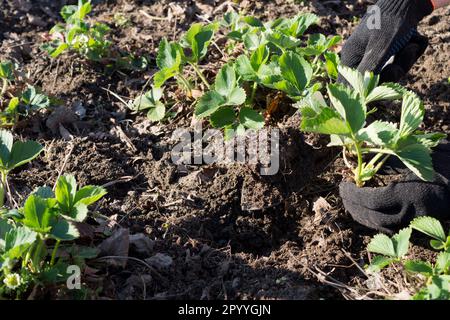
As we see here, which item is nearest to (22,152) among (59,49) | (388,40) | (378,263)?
(59,49)

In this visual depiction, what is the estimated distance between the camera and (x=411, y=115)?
2.07 metres

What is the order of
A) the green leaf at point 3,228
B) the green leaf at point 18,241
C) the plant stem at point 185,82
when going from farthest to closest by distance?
the plant stem at point 185,82 < the green leaf at point 3,228 < the green leaf at point 18,241

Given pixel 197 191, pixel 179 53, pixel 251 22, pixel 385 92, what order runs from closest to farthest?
pixel 385 92 < pixel 197 191 < pixel 179 53 < pixel 251 22

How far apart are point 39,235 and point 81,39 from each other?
4.65 feet

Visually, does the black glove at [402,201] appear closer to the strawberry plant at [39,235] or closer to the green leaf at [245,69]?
the green leaf at [245,69]

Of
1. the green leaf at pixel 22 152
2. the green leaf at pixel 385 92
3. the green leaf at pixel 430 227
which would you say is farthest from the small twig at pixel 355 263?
the green leaf at pixel 22 152

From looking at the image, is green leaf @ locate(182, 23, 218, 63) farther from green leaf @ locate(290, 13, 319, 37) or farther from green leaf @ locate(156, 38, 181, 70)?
green leaf @ locate(290, 13, 319, 37)

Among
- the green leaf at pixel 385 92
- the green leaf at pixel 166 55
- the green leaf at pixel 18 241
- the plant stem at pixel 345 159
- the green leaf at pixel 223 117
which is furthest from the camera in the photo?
the green leaf at pixel 166 55

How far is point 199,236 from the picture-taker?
2260 millimetres

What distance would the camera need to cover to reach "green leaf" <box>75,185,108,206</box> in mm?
1934

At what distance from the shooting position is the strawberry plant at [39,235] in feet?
5.87

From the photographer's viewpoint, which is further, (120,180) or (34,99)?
(34,99)

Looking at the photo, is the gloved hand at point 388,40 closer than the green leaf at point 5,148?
No

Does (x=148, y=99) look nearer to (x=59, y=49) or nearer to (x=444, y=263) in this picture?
(x=59, y=49)
